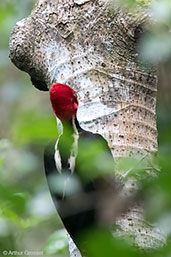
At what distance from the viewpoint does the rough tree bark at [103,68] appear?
1.96m

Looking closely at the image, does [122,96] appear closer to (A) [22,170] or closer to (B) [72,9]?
(B) [72,9]

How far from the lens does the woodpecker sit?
99cm

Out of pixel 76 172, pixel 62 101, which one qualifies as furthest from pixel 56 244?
pixel 76 172

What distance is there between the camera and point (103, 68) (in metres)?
2.04

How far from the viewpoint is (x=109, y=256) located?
66 cm

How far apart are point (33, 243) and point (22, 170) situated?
2773 mm

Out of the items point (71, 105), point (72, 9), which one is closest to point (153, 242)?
point (71, 105)

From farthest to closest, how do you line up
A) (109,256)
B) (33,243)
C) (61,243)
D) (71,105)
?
1. (33,243)
2. (61,243)
3. (71,105)
4. (109,256)

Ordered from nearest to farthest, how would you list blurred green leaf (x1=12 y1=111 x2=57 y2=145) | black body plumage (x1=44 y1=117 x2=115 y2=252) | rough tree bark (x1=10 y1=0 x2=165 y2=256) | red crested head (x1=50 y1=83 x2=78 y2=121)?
blurred green leaf (x1=12 y1=111 x2=57 y2=145) < black body plumage (x1=44 y1=117 x2=115 y2=252) < red crested head (x1=50 y1=83 x2=78 y2=121) < rough tree bark (x1=10 y1=0 x2=165 y2=256)

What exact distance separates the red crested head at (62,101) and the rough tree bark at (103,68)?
0.92 feet

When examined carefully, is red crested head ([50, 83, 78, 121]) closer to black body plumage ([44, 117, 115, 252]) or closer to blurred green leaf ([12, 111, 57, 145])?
black body plumage ([44, 117, 115, 252])

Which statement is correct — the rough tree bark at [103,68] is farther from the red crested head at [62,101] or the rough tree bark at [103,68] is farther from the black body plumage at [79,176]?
the red crested head at [62,101]

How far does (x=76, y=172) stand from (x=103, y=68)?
842mm

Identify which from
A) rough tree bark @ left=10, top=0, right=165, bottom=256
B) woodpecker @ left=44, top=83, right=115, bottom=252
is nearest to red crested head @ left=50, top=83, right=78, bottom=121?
woodpecker @ left=44, top=83, right=115, bottom=252
